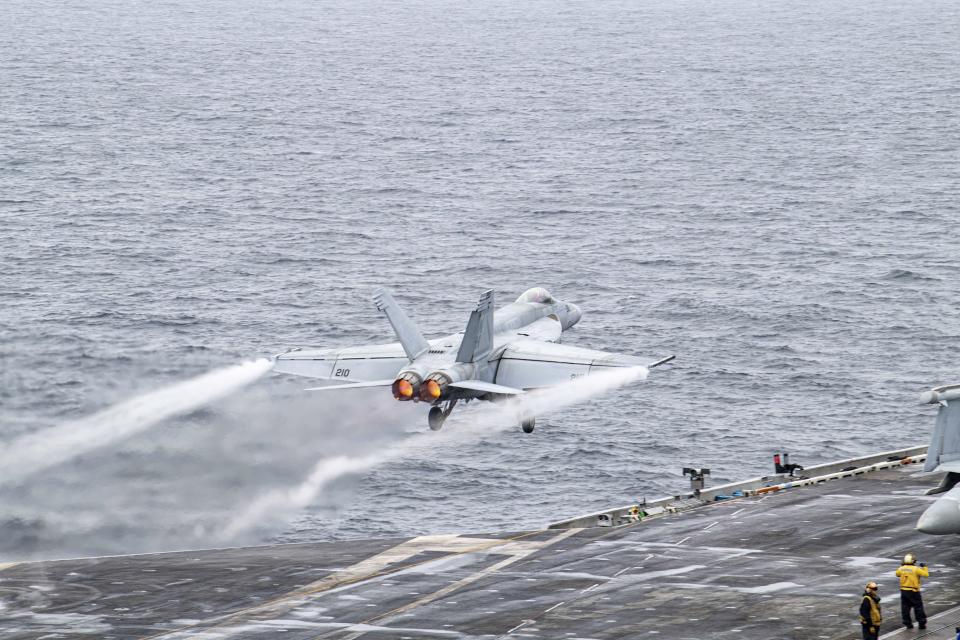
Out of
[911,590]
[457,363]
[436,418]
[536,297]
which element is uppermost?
[536,297]

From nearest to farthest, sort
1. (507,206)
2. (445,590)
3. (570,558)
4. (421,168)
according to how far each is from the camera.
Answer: (445,590) < (570,558) < (507,206) < (421,168)

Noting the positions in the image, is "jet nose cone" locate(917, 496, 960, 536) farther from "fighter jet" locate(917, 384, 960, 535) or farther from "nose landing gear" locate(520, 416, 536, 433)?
"nose landing gear" locate(520, 416, 536, 433)

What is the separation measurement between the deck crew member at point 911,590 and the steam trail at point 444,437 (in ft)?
67.1

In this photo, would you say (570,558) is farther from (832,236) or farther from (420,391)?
(832,236)

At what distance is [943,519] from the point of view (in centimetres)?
5378

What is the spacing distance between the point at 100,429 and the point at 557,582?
35.9 metres

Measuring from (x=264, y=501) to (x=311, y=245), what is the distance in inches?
2418

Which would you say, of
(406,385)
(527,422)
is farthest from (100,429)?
(406,385)

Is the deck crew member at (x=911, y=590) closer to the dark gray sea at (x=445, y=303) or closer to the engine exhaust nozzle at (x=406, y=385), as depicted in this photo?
the engine exhaust nozzle at (x=406, y=385)

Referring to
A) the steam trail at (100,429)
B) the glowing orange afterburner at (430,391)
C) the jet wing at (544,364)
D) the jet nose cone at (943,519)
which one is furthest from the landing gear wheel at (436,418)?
the jet nose cone at (943,519)

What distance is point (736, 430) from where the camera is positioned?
96.4 metres

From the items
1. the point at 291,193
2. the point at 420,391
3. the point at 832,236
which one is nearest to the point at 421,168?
the point at 291,193

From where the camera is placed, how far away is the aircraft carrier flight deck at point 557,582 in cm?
5366

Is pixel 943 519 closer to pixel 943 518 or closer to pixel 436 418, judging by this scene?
pixel 943 518
